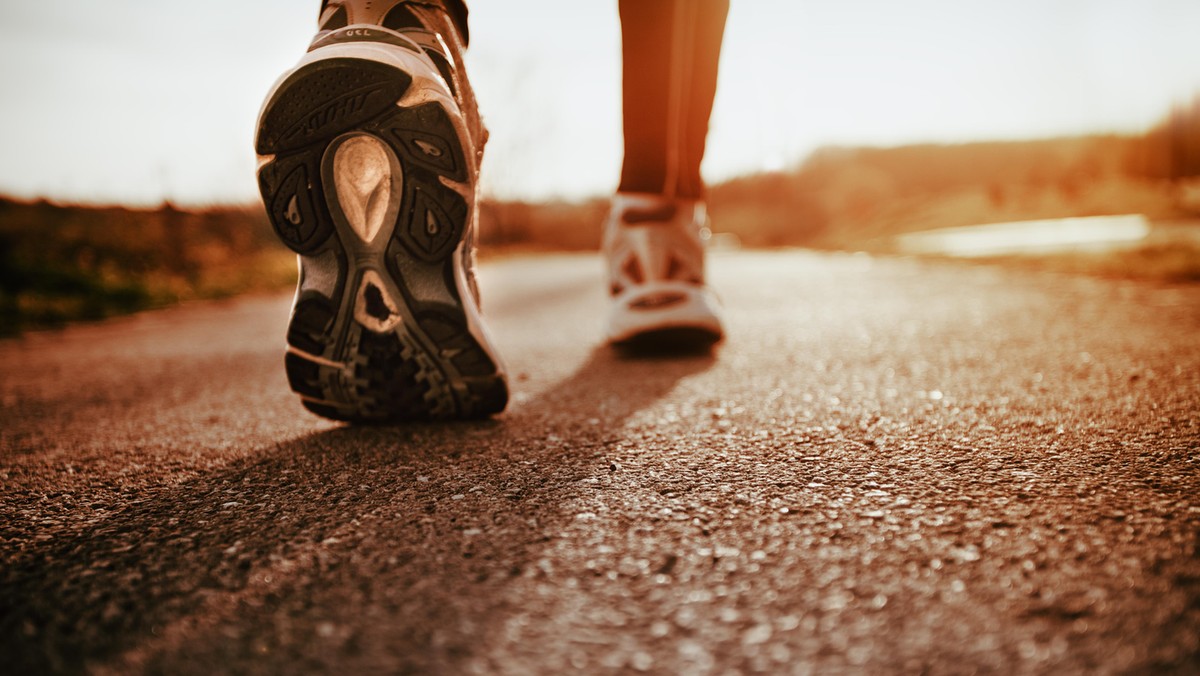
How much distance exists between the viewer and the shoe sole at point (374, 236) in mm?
936

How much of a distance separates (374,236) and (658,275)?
832 millimetres

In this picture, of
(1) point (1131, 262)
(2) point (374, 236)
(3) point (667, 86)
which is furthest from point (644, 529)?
(1) point (1131, 262)

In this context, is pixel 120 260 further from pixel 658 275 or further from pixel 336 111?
pixel 336 111

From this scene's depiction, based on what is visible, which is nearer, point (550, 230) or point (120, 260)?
point (120, 260)

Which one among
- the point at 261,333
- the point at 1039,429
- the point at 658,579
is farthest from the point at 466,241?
the point at 261,333

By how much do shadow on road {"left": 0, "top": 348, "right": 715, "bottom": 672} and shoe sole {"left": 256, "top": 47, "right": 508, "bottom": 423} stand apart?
0.31 feet

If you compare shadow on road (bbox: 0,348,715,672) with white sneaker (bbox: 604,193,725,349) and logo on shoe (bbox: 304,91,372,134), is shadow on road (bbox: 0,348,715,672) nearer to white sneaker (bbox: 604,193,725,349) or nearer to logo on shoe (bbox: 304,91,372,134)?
logo on shoe (bbox: 304,91,372,134)

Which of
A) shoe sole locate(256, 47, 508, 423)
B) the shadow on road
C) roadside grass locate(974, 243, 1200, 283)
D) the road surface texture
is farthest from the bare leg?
roadside grass locate(974, 243, 1200, 283)

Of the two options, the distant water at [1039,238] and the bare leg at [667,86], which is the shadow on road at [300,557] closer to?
the bare leg at [667,86]

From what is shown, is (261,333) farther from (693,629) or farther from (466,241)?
(693,629)

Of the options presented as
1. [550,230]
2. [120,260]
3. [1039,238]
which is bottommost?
[1039,238]

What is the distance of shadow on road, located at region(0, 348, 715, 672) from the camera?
0.47 metres

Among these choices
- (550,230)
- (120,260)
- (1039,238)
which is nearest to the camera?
(1039,238)

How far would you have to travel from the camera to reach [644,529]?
2.06ft
